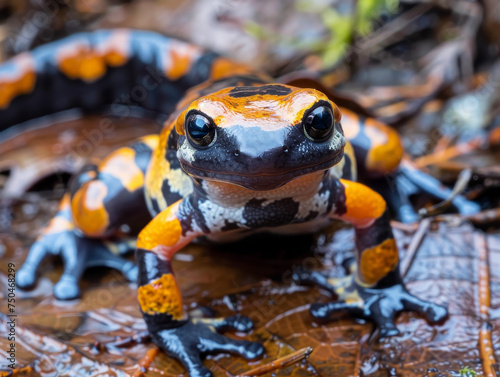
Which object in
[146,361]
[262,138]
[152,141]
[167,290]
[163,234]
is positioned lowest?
[146,361]

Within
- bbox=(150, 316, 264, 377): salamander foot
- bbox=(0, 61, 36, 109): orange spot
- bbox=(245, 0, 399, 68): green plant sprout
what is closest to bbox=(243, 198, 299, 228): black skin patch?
bbox=(150, 316, 264, 377): salamander foot

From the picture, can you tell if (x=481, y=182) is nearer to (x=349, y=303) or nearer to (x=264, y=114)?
(x=349, y=303)

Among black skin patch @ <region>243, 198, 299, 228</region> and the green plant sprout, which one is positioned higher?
the green plant sprout

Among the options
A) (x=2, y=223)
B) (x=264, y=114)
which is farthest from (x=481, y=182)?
(x=2, y=223)

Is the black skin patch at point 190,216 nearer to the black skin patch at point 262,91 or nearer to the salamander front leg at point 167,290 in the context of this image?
the salamander front leg at point 167,290

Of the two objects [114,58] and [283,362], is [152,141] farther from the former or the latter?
[114,58]

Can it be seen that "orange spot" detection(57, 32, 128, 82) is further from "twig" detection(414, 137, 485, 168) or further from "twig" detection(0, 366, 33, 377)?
"twig" detection(0, 366, 33, 377)

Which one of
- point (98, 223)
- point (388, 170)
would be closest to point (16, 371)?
point (98, 223)
